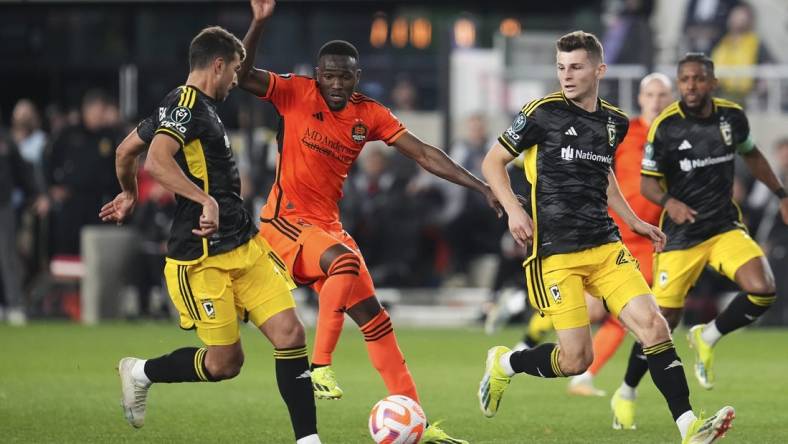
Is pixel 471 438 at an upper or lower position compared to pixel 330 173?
lower

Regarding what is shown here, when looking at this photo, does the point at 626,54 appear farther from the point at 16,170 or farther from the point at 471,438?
the point at 471,438

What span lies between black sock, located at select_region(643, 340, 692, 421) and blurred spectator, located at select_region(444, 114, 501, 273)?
10.8 m

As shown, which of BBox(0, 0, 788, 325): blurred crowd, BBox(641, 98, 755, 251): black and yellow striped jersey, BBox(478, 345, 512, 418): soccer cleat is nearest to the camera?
BBox(478, 345, 512, 418): soccer cleat

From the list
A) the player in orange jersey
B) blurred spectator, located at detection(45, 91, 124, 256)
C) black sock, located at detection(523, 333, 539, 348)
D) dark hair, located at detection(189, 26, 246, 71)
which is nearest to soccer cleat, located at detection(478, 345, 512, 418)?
the player in orange jersey

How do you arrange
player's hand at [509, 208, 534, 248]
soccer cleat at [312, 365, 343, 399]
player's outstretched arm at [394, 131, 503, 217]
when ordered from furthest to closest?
player's outstretched arm at [394, 131, 503, 217]
soccer cleat at [312, 365, 343, 399]
player's hand at [509, 208, 534, 248]

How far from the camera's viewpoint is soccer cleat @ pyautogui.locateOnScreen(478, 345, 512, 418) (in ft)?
30.9

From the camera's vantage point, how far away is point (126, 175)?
27.9 feet

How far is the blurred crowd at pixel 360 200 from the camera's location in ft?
61.6

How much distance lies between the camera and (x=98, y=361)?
14219mm

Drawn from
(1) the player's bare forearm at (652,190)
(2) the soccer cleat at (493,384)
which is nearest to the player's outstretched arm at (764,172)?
(1) the player's bare forearm at (652,190)

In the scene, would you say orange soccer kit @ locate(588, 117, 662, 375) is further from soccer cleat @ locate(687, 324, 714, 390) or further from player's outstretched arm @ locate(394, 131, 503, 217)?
player's outstretched arm @ locate(394, 131, 503, 217)

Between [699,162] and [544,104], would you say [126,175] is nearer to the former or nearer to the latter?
[544,104]

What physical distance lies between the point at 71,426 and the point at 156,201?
9.75 metres

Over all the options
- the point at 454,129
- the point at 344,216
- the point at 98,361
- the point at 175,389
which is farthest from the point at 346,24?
the point at 175,389
